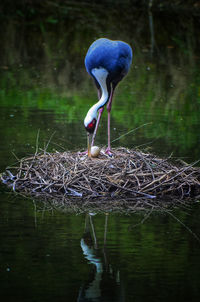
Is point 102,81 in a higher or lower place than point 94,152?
higher

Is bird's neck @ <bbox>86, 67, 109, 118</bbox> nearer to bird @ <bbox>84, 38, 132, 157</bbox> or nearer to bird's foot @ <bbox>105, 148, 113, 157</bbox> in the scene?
bird @ <bbox>84, 38, 132, 157</bbox>

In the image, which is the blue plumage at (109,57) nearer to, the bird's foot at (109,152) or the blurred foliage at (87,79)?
the bird's foot at (109,152)

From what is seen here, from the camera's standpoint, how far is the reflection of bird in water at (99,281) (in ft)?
18.5

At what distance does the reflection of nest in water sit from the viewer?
313 inches

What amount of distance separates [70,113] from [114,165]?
419 cm

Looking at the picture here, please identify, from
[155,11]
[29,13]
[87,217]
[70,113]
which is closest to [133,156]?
[87,217]

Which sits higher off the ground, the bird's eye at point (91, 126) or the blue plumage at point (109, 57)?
the blue plumage at point (109, 57)

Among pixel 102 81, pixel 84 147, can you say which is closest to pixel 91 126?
pixel 102 81

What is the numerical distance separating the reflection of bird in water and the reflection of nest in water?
130 cm

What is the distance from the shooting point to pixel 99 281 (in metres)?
5.89

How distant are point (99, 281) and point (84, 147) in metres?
4.20

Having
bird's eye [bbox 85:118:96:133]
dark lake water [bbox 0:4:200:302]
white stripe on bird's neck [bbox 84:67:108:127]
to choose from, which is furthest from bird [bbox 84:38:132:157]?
dark lake water [bbox 0:4:200:302]

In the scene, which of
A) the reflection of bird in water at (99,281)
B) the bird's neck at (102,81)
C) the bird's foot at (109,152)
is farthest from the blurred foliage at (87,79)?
the reflection of bird in water at (99,281)

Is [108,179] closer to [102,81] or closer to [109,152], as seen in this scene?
[109,152]
